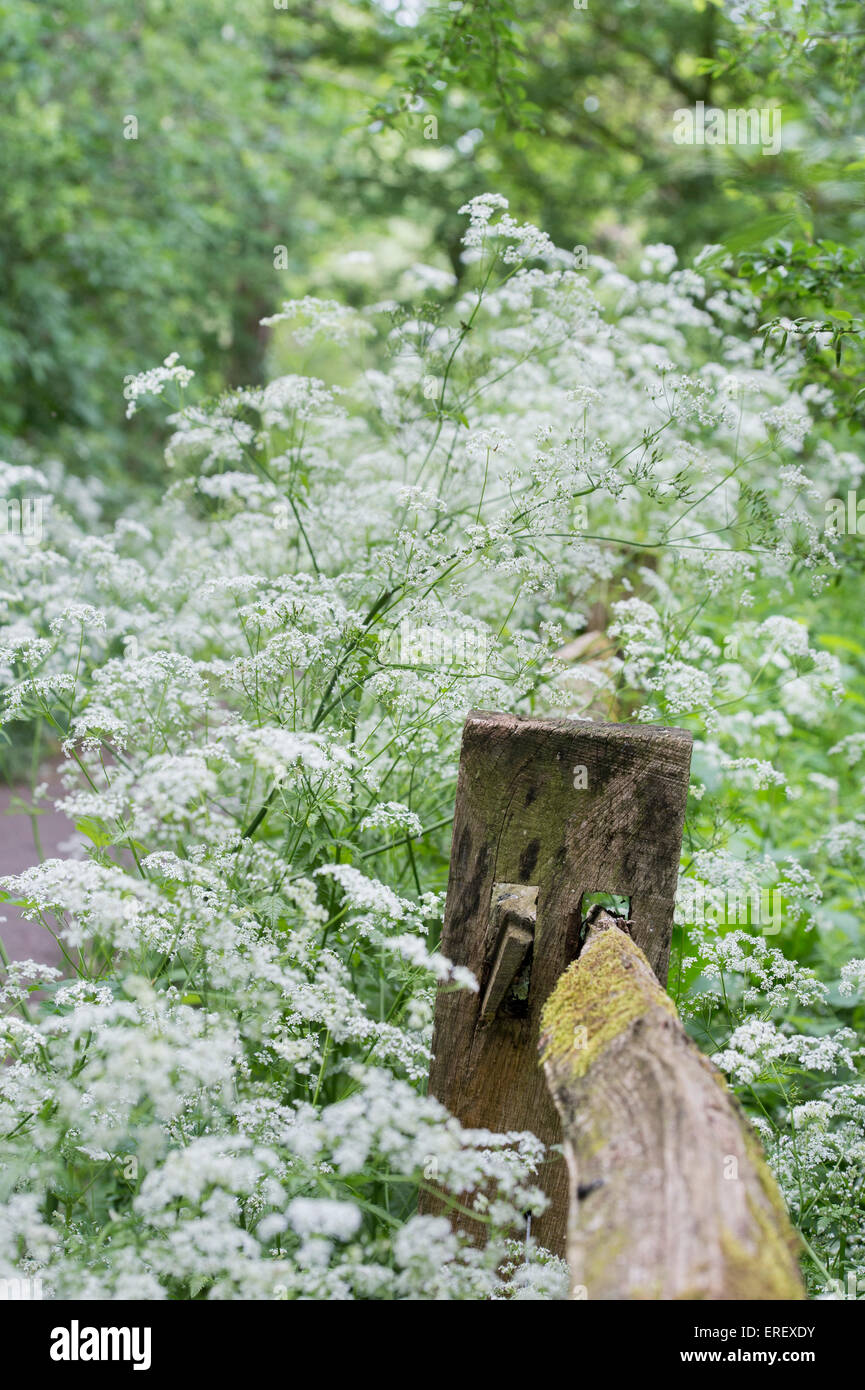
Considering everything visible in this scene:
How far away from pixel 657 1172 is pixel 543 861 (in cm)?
78

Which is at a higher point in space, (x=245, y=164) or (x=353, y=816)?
(x=245, y=164)

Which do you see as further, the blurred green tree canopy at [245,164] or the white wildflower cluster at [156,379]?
the blurred green tree canopy at [245,164]

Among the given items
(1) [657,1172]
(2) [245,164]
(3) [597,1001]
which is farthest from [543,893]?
(2) [245,164]

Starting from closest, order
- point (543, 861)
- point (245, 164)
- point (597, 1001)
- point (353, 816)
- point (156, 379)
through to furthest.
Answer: point (597, 1001), point (543, 861), point (353, 816), point (156, 379), point (245, 164)

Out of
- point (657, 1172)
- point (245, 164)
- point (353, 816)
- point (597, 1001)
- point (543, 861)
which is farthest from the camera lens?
point (245, 164)

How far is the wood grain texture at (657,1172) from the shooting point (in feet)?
4.17

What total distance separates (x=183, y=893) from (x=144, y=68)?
1045 cm

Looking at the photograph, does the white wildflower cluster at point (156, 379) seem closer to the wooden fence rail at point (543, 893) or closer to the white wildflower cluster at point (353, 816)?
the white wildflower cluster at point (353, 816)

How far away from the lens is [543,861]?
2.11 meters

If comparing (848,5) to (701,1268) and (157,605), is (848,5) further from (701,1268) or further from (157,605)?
(701,1268)

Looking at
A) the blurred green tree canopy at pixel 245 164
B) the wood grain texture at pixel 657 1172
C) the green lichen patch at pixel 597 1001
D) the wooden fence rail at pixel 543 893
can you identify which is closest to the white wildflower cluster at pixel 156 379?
the wooden fence rail at pixel 543 893

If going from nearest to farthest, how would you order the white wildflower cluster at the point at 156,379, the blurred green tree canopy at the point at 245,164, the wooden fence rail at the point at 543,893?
the wooden fence rail at the point at 543,893, the white wildflower cluster at the point at 156,379, the blurred green tree canopy at the point at 245,164

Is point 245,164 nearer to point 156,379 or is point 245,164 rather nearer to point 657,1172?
point 156,379
